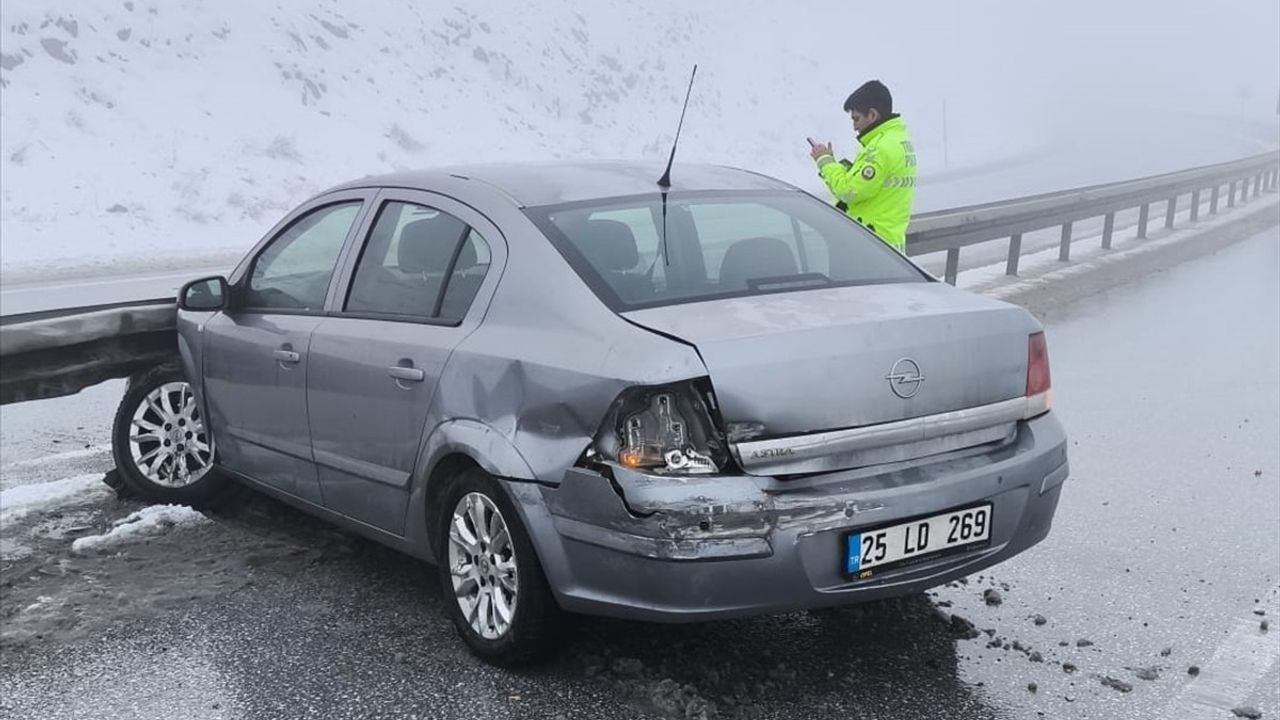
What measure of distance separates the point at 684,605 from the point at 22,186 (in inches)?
837

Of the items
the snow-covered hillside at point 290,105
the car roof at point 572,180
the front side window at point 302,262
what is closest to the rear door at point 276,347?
the front side window at point 302,262

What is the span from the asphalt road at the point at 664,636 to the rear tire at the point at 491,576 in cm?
12

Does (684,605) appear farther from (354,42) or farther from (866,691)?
(354,42)

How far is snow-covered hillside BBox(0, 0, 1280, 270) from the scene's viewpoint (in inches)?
890

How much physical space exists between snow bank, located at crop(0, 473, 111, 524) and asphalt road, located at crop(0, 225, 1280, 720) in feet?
0.22

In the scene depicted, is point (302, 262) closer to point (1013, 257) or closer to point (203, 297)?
point (203, 297)

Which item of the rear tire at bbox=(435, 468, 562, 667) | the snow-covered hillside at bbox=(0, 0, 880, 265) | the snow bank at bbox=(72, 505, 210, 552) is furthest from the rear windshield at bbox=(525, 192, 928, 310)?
the snow-covered hillside at bbox=(0, 0, 880, 265)

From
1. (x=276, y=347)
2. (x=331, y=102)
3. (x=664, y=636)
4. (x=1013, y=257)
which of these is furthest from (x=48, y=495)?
(x=331, y=102)

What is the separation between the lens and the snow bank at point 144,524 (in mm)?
5219

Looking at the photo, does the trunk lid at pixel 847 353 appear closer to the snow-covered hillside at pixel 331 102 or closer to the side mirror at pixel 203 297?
the side mirror at pixel 203 297

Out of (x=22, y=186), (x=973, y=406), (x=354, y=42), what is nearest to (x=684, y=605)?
(x=973, y=406)

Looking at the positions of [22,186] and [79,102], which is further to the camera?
[79,102]

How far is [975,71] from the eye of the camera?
94312mm

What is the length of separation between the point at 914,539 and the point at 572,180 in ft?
5.70
